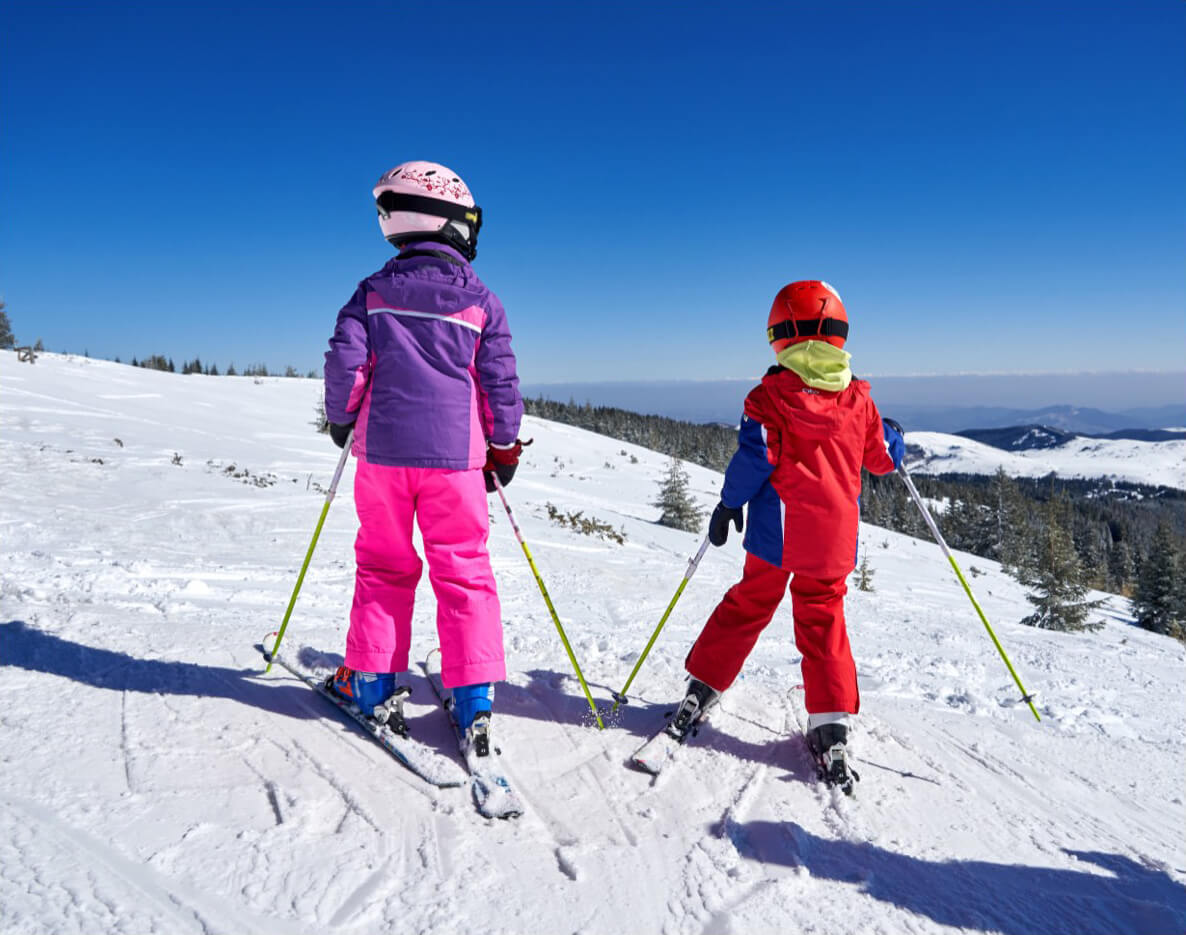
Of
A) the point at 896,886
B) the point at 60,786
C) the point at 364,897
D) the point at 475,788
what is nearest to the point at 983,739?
the point at 896,886

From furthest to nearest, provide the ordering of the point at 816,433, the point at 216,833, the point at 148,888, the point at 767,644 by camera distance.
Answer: the point at 767,644 → the point at 816,433 → the point at 216,833 → the point at 148,888

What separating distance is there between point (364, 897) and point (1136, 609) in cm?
3302

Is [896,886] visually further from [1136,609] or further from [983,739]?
[1136,609]

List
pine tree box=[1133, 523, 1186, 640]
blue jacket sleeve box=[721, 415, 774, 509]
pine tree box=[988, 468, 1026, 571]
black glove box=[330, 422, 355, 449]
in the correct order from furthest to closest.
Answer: pine tree box=[988, 468, 1026, 571] → pine tree box=[1133, 523, 1186, 640] → blue jacket sleeve box=[721, 415, 774, 509] → black glove box=[330, 422, 355, 449]

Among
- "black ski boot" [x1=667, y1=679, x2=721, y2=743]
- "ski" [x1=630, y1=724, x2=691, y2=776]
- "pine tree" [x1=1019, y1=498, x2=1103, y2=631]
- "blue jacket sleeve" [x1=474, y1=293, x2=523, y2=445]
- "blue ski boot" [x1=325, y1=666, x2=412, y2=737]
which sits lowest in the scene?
"pine tree" [x1=1019, y1=498, x2=1103, y2=631]

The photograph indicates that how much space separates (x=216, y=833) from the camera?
218cm

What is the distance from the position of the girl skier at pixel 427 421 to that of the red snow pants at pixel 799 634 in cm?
118

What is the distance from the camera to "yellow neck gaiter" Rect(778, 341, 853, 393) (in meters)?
3.10

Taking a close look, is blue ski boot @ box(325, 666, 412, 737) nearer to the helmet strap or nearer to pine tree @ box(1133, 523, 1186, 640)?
the helmet strap

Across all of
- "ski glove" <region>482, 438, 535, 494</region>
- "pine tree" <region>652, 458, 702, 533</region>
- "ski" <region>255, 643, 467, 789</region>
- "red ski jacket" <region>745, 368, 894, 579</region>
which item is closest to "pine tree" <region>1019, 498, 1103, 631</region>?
"pine tree" <region>652, 458, 702, 533</region>

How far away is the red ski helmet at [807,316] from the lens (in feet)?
10.3

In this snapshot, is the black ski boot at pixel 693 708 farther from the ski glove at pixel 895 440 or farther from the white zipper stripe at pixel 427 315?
the white zipper stripe at pixel 427 315

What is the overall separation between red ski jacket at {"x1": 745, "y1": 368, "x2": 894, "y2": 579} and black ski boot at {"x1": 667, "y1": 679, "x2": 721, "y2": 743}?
2.66 ft

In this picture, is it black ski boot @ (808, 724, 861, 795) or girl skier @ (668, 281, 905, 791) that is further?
girl skier @ (668, 281, 905, 791)
